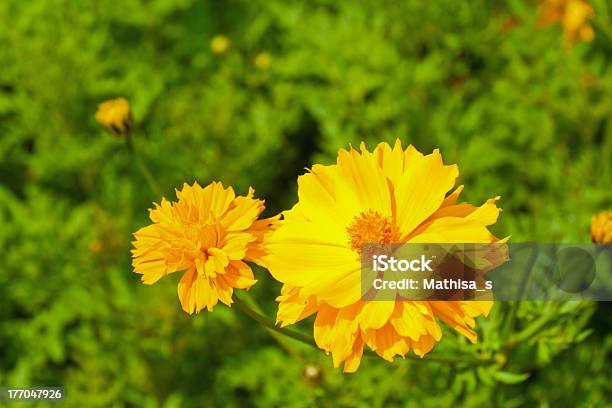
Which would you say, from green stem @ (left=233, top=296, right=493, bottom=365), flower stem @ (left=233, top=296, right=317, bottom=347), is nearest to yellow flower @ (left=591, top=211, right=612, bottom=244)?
green stem @ (left=233, top=296, right=493, bottom=365)

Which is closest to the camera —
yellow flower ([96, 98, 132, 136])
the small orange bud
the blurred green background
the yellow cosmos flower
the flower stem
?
the yellow cosmos flower

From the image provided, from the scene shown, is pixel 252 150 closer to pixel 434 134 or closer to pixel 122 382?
pixel 434 134

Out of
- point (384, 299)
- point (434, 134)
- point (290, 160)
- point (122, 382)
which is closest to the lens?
point (384, 299)

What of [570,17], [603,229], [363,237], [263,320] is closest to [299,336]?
[263,320]

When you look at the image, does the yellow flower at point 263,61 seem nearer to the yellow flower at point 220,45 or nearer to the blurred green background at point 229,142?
the blurred green background at point 229,142

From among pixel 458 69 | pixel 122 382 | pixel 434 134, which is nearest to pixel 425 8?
pixel 458 69

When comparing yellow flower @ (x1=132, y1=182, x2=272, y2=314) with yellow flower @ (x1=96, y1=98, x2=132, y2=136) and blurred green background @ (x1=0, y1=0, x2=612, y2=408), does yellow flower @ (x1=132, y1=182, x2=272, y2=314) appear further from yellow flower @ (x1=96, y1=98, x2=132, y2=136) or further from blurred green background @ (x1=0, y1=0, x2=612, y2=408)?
blurred green background @ (x1=0, y1=0, x2=612, y2=408)
